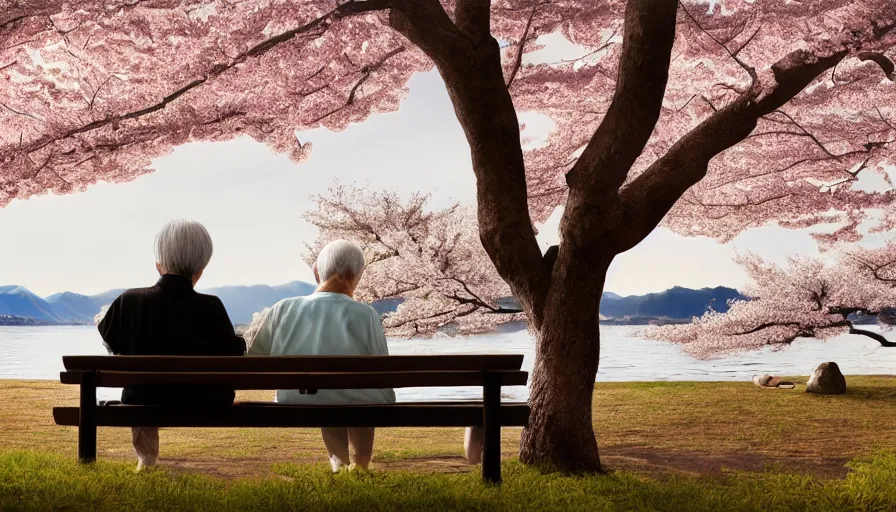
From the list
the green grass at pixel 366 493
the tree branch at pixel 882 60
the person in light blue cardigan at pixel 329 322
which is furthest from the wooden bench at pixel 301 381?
the tree branch at pixel 882 60

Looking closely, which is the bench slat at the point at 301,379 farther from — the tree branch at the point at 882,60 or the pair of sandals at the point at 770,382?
the pair of sandals at the point at 770,382

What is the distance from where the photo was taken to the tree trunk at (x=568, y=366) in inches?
214

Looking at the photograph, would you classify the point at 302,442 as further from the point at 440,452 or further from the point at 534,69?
the point at 534,69

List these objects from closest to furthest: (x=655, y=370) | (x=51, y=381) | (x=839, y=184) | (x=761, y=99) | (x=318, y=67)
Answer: (x=761, y=99) < (x=318, y=67) < (x=839, y=184) < (x=51, y=381) < (x=655, y=370)

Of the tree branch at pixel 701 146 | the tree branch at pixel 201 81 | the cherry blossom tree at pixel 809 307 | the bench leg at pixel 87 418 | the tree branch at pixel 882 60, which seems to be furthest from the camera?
the cherry blossom tree at pixel 809 307

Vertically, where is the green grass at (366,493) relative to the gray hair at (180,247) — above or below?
below

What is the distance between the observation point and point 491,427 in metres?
3.64

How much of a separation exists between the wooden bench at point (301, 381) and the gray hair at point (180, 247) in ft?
1.57

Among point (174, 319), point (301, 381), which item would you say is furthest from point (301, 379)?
point (174, 319)

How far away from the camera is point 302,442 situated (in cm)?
1024

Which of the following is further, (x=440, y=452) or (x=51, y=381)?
(x=51, y=381)

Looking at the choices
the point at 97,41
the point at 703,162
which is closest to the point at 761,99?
the point at 703,162

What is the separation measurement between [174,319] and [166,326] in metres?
0.05

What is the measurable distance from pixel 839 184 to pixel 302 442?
887cm
